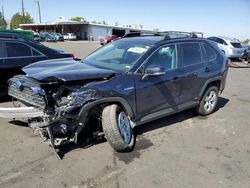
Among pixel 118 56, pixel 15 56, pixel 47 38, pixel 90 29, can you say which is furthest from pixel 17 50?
pixel 90 29

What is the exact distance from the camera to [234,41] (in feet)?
74.1

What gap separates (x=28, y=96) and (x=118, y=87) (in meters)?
1.39

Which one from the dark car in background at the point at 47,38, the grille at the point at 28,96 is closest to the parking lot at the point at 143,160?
the grille at the point at 28,96

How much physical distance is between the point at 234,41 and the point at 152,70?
1971 centimetres

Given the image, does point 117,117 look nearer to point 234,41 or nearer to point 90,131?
point 90,131

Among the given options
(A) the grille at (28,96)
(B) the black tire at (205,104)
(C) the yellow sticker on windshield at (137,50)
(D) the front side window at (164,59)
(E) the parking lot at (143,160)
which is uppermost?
(C) the yellow sticker on windshield at (137,50)

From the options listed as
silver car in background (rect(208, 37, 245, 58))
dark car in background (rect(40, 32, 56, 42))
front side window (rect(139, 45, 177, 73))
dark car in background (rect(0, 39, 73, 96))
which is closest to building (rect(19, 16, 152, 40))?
dark car in background (rect(40, 32, 56, 42))

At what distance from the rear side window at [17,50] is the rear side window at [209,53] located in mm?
4224

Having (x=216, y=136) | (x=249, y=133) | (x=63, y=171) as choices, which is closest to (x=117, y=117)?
(x=63, y=171)

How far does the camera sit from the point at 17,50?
285 inches

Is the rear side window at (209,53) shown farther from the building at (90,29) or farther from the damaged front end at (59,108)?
the building at (90,29)

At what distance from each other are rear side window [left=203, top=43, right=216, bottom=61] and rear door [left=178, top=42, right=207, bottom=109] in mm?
197

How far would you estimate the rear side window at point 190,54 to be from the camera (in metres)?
5.86

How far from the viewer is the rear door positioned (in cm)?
582
